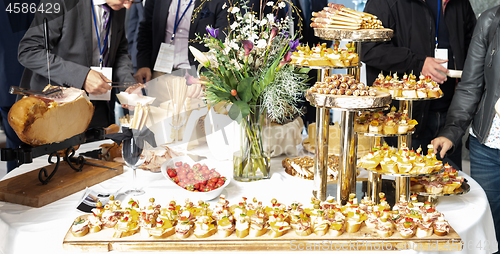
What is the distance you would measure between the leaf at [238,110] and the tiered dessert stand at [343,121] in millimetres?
260

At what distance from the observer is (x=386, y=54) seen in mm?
2330

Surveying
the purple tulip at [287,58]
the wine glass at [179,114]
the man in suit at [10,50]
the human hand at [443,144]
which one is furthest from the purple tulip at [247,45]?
the man in suit at [10,50]

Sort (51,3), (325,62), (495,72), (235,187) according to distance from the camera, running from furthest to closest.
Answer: (51,3)
(495,72)
(235,187)
(325,62)

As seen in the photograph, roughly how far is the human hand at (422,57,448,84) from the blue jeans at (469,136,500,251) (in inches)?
→ 14.2

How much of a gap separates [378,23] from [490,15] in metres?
0.77

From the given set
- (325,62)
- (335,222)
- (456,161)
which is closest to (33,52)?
(325,62)

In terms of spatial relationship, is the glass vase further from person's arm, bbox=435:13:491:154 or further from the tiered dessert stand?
person's arm, bbox=435:13:491:154

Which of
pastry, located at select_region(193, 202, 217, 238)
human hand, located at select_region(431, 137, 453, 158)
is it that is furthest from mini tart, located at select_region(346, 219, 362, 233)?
human hand, located at select_region(431, 137, 453, 158)

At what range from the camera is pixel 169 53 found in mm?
2801

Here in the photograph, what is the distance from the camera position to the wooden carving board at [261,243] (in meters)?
1.08

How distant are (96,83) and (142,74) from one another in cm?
64

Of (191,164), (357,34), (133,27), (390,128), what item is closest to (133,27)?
(133,27)

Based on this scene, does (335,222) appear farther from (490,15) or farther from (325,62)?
(490,15)

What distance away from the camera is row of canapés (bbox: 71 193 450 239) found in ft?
3.64
